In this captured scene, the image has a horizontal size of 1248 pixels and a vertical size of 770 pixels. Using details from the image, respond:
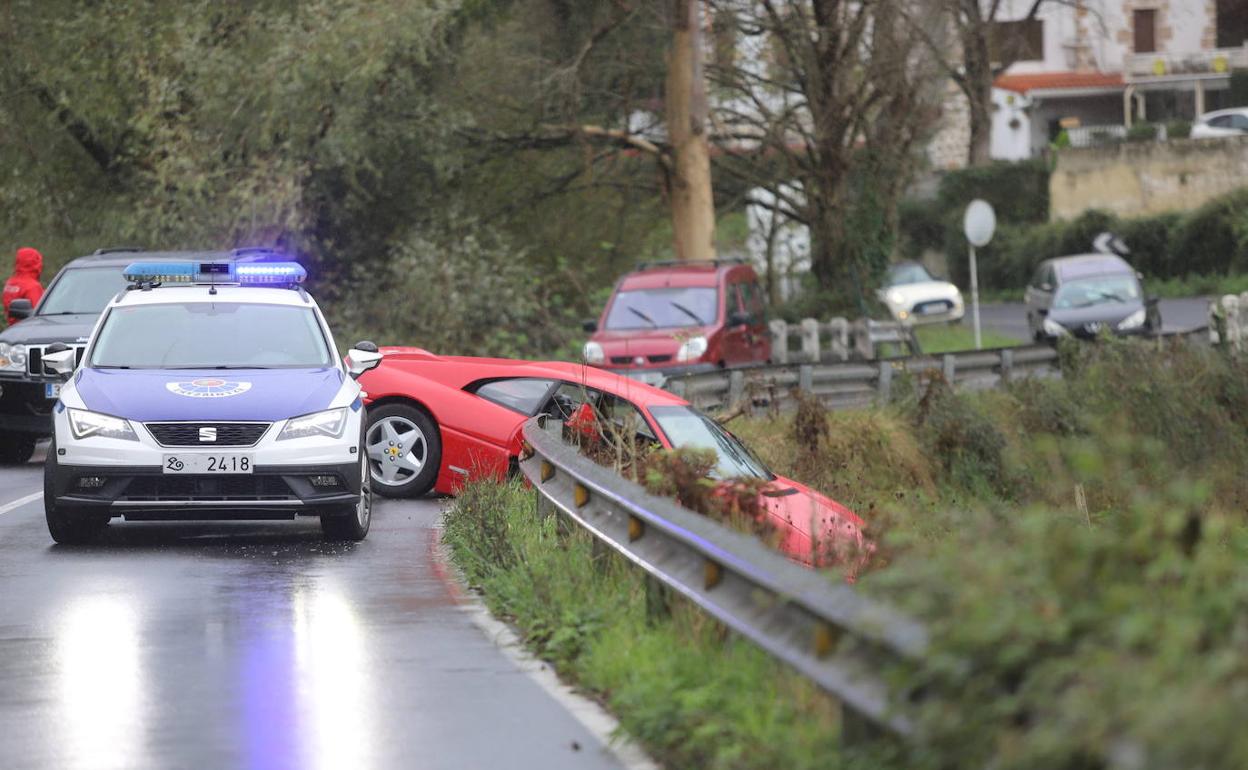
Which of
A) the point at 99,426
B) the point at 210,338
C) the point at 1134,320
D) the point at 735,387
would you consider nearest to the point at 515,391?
the point at 210,338

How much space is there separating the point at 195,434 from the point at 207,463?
0.22 m

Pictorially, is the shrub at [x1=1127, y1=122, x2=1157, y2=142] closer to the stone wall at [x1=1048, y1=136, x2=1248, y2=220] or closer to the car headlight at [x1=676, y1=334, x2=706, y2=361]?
the stone wall at [x1=1048, y1=136, x2=1248, y2=220]

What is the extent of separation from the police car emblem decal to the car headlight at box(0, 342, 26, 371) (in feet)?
22.2

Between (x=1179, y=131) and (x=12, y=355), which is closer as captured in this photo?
(x=12, y=355)

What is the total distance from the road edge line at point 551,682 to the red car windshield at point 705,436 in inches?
101

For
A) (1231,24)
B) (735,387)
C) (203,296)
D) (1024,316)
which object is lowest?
(1024,316)

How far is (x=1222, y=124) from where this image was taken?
205 ft

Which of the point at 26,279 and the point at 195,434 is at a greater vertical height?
the point at 26,279

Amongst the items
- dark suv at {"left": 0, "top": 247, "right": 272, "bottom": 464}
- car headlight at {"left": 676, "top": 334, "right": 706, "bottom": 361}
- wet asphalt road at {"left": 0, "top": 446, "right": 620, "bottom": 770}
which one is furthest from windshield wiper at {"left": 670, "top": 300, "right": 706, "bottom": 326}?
wet asphalt road at {"left": 0, "top": 446, "right": 620, "bottom": 770}

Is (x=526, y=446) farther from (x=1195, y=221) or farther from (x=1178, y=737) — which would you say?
(x=1195, y=221)

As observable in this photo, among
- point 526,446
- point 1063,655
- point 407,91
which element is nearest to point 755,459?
point 526,446

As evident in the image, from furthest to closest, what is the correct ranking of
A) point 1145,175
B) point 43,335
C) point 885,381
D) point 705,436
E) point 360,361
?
1. point 1145,175
2. point 885,381
3. point 43,335
4. point 705,436
5. point 360,361

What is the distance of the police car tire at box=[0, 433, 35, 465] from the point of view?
19656 mm

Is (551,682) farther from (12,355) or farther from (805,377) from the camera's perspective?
(805,377)
